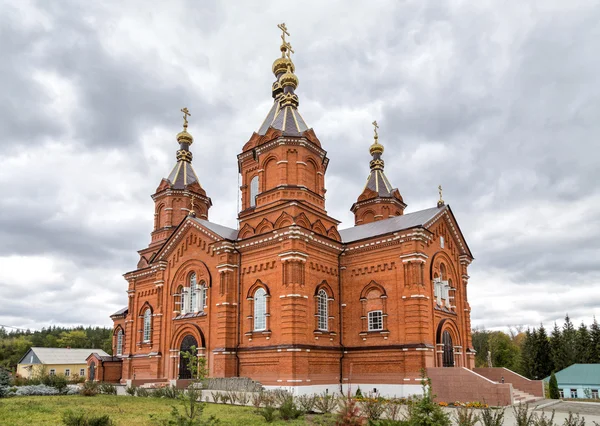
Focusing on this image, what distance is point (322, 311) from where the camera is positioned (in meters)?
22.2

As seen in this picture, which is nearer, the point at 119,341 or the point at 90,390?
the point at 90,390

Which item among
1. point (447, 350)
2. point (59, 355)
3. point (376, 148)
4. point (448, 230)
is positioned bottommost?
point (59, 355)

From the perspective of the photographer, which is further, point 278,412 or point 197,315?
point 197,315

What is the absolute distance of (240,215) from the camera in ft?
86.0

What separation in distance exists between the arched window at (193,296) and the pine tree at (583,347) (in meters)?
31.2

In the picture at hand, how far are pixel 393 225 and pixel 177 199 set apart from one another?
1496cm

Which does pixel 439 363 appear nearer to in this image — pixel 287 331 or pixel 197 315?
pixel 287 331

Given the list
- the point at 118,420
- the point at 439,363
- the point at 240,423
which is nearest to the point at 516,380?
the point at 439,363

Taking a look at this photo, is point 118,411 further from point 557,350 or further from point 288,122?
point 557,350

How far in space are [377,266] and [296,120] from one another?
28.7 feet

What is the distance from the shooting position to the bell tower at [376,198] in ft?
108

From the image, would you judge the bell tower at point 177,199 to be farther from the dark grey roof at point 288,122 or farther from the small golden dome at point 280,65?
the small golden dome at point 280,65

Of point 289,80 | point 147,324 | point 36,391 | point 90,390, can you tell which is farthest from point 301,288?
point 36,391

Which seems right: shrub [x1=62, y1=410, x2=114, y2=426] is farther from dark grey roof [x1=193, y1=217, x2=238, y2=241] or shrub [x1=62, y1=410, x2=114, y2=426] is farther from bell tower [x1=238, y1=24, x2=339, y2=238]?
dark grey roof [x1=193, y1=217, x2=238, y2=241]
